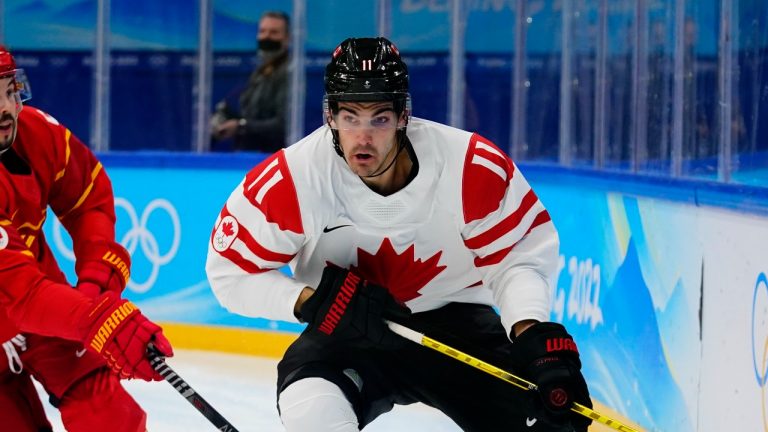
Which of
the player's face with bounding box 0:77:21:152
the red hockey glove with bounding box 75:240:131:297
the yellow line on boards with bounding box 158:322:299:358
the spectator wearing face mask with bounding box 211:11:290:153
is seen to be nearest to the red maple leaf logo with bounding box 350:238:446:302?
the red hockey glove with bounding box 75:240:131:297

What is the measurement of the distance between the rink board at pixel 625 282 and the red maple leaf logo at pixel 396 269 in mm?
809

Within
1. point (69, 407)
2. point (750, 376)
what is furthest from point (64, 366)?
point (750, 376)

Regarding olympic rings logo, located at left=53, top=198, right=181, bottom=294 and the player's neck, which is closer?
the player's neck

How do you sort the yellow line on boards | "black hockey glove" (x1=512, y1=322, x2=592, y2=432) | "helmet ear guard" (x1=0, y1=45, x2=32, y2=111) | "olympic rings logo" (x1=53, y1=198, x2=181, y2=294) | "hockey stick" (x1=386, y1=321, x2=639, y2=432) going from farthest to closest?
1. "olympic rings logo" (x1=53, y1=198, x2=181, y2=294)
2. the yellow line on boards
3. "helmet ear guard" (x1=0, y1=45, x2=32, y2=111)
4. "hockey stick" (x1=386, y1=321, x2=639, y2=432)
5. "black hockey glove" (x1=512, y1=322, x2=592, y2=432)

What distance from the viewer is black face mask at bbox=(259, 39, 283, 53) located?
265 inches

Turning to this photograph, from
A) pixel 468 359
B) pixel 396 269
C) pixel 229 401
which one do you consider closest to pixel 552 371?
pixel 468 359

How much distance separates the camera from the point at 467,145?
2.98m

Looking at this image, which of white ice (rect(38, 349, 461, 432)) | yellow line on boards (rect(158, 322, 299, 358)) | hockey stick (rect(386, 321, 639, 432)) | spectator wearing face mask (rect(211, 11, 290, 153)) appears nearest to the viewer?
hockey stick (rect(386, 321, 639, 432))

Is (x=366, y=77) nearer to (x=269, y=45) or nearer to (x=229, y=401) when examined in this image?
(x=229, y=401)

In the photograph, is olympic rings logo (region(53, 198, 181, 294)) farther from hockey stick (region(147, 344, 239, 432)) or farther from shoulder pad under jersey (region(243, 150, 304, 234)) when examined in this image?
shoulder pad under jersey (region(243, 150, 304, 234))

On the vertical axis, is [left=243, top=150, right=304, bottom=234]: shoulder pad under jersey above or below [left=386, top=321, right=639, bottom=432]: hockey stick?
above

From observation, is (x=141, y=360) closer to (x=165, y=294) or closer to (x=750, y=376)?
(x=750, y=376)

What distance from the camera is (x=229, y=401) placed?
4926 millimetres

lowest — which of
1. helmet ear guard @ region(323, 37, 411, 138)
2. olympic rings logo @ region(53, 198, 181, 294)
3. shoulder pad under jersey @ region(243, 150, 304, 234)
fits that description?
olympic rings logo @ region(53, 198, 181, 294)
